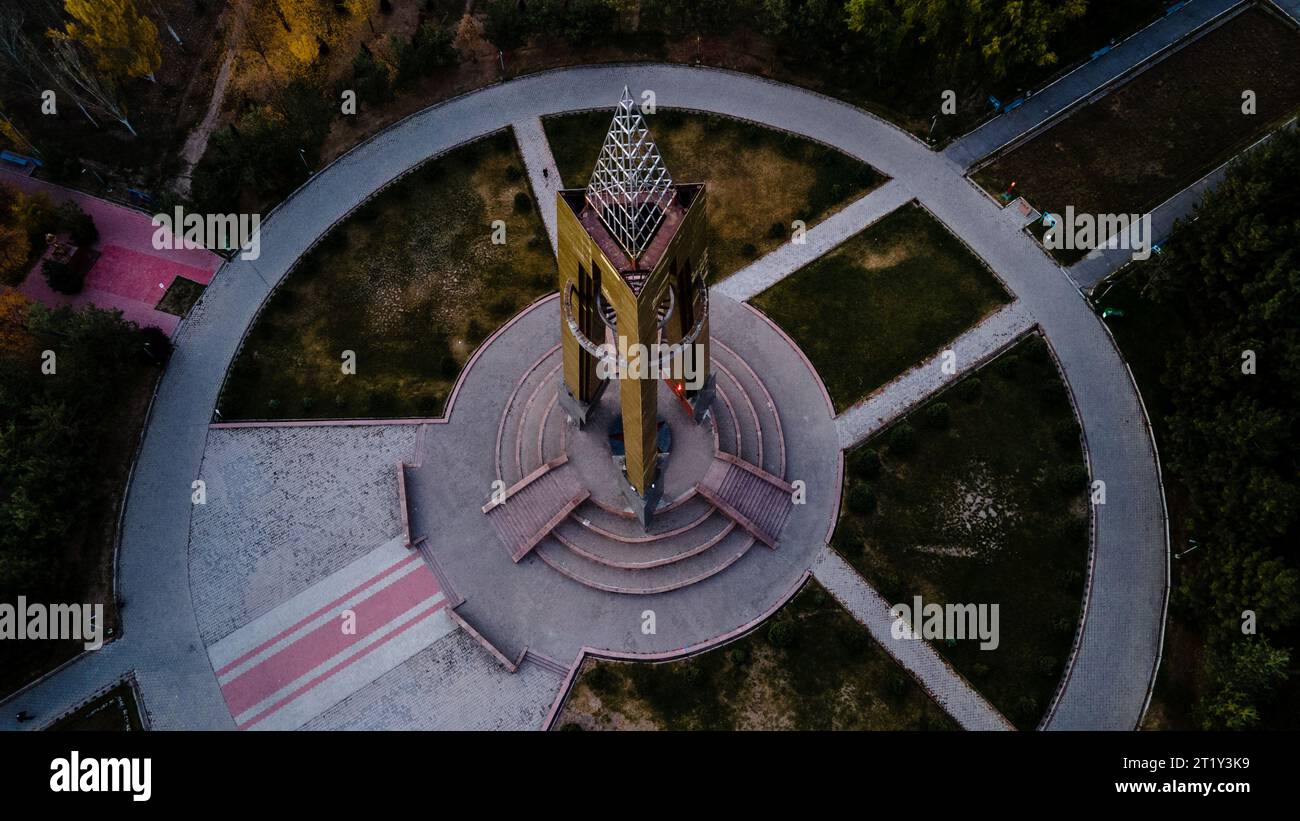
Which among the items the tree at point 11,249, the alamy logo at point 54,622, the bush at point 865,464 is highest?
the tree at point 11,249

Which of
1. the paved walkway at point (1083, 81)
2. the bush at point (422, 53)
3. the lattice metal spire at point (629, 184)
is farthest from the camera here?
the bush at point (422, 53)

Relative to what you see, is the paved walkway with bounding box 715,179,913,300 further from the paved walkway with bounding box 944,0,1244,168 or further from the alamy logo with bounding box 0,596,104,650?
the alamy logo with bounding box 0,596,104,650

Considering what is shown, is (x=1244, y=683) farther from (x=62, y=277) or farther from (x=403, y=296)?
(x=62, y=277)

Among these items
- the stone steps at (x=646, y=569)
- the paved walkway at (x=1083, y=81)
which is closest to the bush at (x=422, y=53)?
the stone steps at (x=646, y=569)

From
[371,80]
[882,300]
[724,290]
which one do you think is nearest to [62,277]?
[371,80]

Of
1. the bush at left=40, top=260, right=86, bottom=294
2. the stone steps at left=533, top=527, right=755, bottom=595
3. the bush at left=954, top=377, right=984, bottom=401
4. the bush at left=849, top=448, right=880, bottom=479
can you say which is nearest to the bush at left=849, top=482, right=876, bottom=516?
the bush at left=849, top=448, right=880, bottom=479

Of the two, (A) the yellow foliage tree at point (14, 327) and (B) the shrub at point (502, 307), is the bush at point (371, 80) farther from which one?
(A) the yellow foliage tree at point (14, 327)

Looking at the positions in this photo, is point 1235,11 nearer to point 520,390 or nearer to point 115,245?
point 520,390
